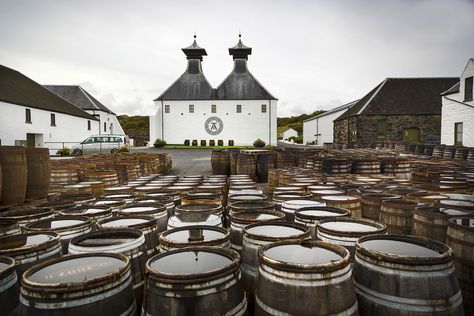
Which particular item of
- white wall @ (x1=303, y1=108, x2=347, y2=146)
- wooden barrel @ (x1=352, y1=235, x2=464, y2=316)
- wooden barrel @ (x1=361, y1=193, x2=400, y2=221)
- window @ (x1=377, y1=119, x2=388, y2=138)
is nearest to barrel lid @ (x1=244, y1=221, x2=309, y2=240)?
wooden barrel @ (x1=352, y1=235, x2=464, y2=316)

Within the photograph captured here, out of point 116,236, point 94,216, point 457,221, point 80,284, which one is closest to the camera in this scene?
point 80,284

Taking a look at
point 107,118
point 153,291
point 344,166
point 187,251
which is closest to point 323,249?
point 187,251

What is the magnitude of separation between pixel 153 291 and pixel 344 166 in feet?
23.4

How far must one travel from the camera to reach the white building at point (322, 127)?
4818 centimetres

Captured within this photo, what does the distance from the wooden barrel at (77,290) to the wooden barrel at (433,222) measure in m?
2.79

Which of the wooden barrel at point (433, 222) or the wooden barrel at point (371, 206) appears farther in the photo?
the wooden barrel at point (371, 206)

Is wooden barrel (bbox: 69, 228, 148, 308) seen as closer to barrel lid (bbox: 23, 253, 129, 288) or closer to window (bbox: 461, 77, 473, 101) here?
barrel lid (bbox: 23, 253, 129, 288)

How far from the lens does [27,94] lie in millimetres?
32500

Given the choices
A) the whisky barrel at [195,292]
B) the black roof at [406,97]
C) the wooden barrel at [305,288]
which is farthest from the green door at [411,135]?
the whisky barrel at [195,292]

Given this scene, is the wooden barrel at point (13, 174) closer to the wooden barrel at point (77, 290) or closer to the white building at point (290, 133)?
the wooden barrel at point (77, 290)

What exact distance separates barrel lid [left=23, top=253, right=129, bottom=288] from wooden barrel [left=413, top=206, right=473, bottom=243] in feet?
9.28

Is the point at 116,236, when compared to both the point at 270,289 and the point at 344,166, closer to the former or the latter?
the point at 270,289

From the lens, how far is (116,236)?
8.60 feet

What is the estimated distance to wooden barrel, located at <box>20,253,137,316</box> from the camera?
1640 mm
